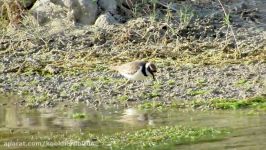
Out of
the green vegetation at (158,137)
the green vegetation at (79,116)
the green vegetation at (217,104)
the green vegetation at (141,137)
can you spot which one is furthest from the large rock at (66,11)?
the green vegetation at (158,137)

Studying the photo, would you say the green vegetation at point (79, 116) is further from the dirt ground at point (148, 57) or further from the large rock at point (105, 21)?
the large rock at point (105, 21)

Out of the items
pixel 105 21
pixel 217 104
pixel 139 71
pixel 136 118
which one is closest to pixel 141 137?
pixel 136 118

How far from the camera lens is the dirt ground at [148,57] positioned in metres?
13.0

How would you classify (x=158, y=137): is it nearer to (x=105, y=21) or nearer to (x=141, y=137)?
(x=141, y=137)

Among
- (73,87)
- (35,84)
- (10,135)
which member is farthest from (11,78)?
(10,135)

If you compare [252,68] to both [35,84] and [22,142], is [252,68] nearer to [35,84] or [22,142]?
[35,84]

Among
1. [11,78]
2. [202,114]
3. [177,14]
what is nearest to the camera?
[202,114]

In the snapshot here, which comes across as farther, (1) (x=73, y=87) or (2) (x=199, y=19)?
(2) (x=199, y=19)

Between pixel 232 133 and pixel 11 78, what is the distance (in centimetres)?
678

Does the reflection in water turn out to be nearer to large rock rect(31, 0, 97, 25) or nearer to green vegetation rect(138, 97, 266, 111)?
green vegetation rect(138, 97, 266, 111)

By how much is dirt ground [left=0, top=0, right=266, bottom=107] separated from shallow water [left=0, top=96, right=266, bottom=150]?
79 centimetres

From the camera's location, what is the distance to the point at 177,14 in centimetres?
1812

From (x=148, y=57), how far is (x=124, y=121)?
5.24 m

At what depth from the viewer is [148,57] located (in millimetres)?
15953
